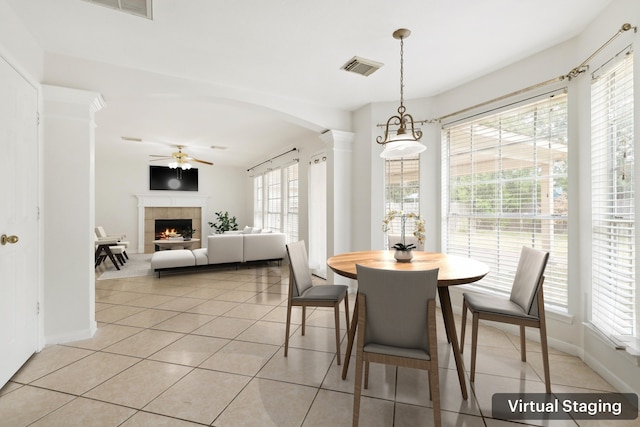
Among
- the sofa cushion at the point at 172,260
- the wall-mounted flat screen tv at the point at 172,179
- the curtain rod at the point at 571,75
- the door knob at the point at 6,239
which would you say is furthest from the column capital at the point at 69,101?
the wall-mounted flat screen tv at the point at 172,179

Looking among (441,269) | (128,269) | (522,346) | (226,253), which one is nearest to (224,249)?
(226,253)

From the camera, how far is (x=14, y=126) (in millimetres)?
2076

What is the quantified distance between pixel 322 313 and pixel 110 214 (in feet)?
24.6

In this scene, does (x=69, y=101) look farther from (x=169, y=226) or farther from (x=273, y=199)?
(x=169, y=226)

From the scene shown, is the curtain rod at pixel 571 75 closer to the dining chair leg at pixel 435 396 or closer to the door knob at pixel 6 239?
the dining chair leg at pixel 435 396

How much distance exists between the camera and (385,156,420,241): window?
3781 mm

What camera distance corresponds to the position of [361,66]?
2.90m

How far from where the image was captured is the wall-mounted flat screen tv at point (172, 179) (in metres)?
8.54

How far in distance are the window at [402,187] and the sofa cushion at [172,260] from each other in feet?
12.2

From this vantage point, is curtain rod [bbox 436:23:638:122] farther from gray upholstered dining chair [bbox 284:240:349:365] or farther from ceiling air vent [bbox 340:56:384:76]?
gray upholstered dining chair [bbox 284:240:349:365]

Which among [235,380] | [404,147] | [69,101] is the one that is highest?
[69,101]

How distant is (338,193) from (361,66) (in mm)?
1712

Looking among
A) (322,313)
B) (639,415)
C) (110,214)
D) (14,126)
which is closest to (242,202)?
(110,214)

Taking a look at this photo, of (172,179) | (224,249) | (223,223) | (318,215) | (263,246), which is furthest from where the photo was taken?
(223,223)
